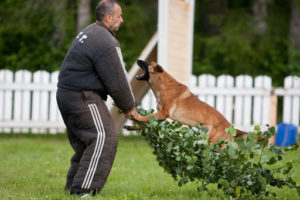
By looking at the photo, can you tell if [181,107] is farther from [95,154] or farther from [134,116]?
[95,154]

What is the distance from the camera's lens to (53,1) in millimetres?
16891

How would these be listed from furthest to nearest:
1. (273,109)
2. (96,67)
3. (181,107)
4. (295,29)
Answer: (295,29)
(273,109)
(181,107)
(96,67)

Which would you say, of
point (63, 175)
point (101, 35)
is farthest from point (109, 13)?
point (63, 175)

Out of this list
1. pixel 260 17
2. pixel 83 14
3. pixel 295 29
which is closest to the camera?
pixel 83 14

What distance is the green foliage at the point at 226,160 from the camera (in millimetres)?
4090

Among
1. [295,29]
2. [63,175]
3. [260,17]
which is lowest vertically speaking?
[63,175]

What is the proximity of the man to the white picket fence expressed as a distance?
630 centimetres

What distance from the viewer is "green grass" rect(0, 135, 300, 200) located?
4.86 meters

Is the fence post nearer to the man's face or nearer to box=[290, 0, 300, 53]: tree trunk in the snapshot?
the man's face

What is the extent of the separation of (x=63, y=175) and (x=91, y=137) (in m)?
2.34

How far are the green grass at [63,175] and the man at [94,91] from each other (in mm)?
291

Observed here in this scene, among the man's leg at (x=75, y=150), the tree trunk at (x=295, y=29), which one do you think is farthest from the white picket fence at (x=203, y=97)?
the tree trunk at (x=295, y=29)

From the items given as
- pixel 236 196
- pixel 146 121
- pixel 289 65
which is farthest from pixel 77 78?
pixel 289 65

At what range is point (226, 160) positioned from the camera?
4.18 m
